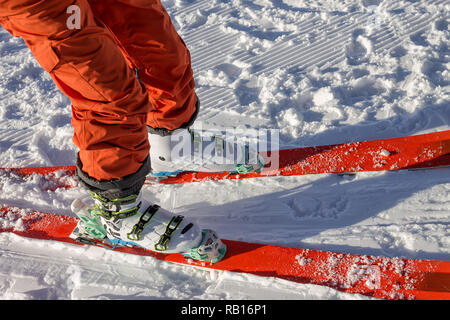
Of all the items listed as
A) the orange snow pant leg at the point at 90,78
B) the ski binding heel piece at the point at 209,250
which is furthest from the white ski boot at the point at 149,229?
the orange snow pant leg at the point at 90,78

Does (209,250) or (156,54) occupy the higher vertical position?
(156,54)

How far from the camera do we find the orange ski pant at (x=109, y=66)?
93cm

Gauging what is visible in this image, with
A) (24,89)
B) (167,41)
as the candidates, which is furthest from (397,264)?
(24,89)

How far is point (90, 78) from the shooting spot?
1.04 m

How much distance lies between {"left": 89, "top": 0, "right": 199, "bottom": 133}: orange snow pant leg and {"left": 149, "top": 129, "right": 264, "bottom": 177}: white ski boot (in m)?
0.13

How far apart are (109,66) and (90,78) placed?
0.06 metres

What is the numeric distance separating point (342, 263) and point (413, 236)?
0.30 metres

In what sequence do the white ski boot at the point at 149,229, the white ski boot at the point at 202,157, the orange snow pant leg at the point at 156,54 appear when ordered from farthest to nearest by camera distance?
the white ski boot at the point at 202,157 < the white ski boot at the point at 149,229 < the orange snow pant leg at the point at 156,54

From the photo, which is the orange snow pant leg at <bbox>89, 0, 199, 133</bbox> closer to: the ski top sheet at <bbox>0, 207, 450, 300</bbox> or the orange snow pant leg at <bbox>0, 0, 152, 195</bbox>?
the orange snow pant leg at <bbox>0, 0, 152, 195</bbox>

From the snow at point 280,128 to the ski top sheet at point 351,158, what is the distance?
0.03 meters

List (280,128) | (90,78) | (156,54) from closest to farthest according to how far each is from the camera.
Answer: (90,78) < (156,54) < (280,128)

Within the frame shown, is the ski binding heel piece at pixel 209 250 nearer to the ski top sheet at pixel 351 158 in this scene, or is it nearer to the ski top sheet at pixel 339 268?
the ski top sheet at pixel 339 268

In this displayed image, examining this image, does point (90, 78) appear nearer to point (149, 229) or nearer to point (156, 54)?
point (156, 54)

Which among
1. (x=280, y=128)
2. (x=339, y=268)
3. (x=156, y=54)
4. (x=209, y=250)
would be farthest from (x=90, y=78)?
(x=280, y=128)
